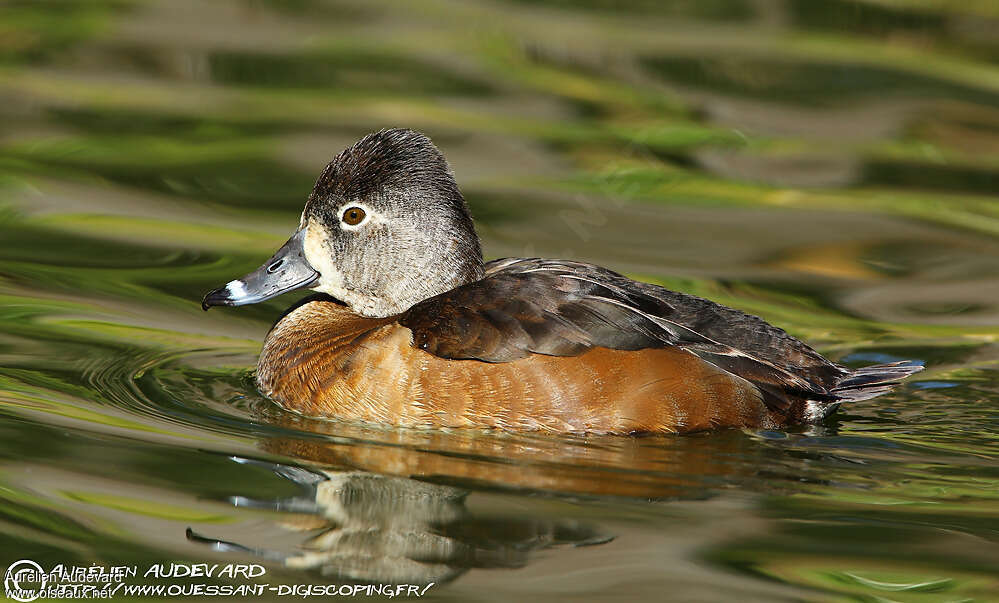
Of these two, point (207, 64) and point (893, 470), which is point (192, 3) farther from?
point (893, 470)

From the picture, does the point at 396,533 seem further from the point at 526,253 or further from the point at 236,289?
the point at 526,253

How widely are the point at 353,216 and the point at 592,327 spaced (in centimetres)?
140

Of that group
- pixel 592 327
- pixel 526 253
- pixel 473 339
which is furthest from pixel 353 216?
pixel 526 253

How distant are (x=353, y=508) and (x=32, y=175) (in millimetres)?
5975

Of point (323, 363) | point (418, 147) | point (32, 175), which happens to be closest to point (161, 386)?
point (323, 363)

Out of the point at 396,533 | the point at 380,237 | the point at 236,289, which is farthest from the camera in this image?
the point at 236,289

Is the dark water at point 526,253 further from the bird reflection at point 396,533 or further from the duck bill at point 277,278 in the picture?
the duck bill at point 277,278

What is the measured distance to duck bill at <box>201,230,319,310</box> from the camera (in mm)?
7055

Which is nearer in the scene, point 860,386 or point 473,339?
point 473,339

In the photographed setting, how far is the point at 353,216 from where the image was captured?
6.95 m

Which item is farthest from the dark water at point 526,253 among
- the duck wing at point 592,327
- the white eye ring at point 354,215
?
the white eye ring at point 354,215

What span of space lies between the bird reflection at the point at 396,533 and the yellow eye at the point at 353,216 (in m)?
1.70

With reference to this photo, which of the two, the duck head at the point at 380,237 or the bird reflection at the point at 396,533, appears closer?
the bird reflection at the point at 396,533

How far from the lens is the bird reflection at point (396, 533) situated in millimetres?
4906
